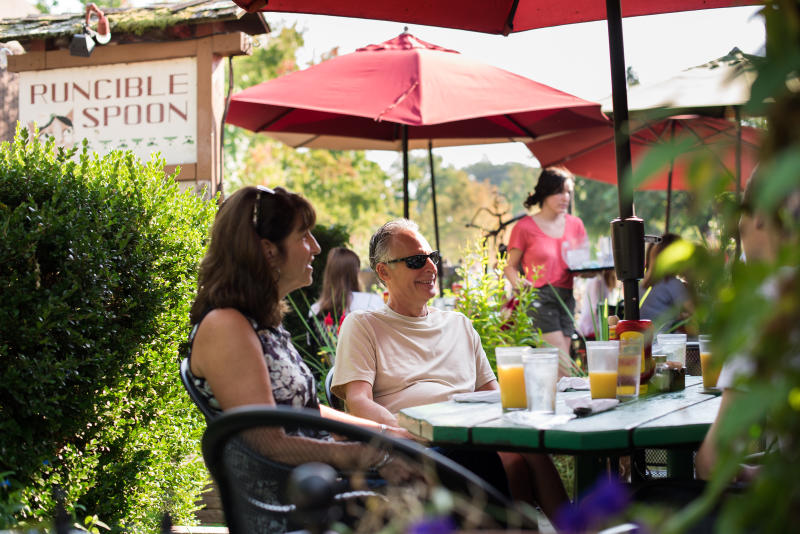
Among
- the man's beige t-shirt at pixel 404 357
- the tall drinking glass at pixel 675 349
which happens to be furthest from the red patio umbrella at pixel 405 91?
the tall drinking glass at pixel 675 349

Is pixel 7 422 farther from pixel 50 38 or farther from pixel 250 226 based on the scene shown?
pixel 50 38

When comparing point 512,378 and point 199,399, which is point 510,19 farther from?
point 199,399

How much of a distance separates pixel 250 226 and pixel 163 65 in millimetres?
3595

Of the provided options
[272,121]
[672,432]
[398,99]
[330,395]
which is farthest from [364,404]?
[272,121]

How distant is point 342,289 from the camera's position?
19.0 ft

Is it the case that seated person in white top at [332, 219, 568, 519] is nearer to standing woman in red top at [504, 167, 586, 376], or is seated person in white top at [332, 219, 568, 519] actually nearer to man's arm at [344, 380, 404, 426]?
man's arm at [344, 380, 404, 426]

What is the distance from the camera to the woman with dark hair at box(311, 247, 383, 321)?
18.9ft

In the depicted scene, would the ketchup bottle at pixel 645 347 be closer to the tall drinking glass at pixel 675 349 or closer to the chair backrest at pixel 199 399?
the tall drinking glass at pixel 675 349

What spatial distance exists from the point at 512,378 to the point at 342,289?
3.74 m

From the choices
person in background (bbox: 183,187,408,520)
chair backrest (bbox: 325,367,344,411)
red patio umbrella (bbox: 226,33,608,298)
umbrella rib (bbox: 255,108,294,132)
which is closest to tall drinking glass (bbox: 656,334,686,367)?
person in background (bbox: 183,187,408,520)

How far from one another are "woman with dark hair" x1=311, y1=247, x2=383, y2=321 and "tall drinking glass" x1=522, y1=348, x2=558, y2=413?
3710mm

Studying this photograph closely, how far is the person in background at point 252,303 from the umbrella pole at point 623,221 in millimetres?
997

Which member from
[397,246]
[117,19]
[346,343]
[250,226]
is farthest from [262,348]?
[117,19]

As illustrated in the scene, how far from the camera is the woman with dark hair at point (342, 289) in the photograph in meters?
5.77
